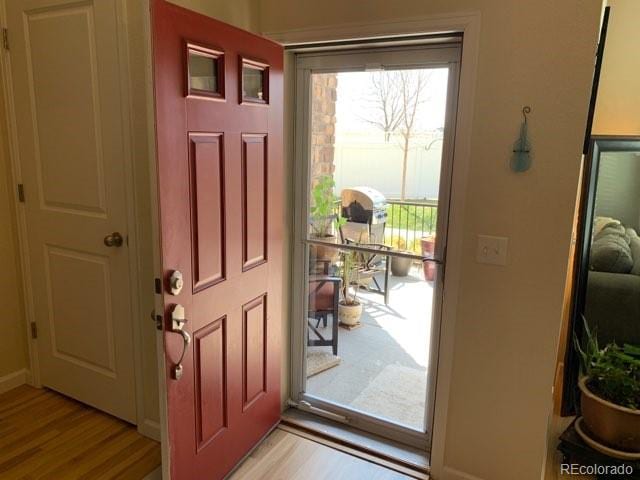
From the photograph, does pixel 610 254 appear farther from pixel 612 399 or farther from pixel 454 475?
pixel 454 475

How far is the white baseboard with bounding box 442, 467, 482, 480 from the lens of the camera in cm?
201

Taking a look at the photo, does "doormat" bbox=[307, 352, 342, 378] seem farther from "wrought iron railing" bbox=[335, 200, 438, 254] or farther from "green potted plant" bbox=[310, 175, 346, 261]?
"wrought iron railing" bbox=[335, 200, 438, 254]

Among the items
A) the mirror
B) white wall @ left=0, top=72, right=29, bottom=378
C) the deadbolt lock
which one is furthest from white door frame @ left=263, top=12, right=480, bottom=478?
white wall @ left=0, top=72, right=29, bottom=378

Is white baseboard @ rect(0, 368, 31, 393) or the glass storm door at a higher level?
the glass storm door

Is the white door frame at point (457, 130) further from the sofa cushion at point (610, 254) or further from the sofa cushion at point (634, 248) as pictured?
the sofa cushion at point (634, 248)

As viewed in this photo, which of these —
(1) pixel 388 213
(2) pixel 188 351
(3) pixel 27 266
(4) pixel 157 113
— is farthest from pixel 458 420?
(3) pixel 27 266

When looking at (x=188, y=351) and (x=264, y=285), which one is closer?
(x=188, y=351)

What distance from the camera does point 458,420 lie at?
2004 millimetres

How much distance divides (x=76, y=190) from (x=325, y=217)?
4.14 feet

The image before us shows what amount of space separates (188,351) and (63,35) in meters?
1.61

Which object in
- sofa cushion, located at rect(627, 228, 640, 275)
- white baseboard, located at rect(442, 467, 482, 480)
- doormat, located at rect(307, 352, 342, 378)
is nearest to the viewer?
white baseboard, located at rect(442, 467, 482, 480)

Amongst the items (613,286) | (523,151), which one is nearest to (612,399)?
(613,286)

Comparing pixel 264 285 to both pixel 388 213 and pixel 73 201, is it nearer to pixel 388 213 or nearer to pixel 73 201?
pixel 388 213

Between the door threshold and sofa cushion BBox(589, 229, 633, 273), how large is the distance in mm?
1398
